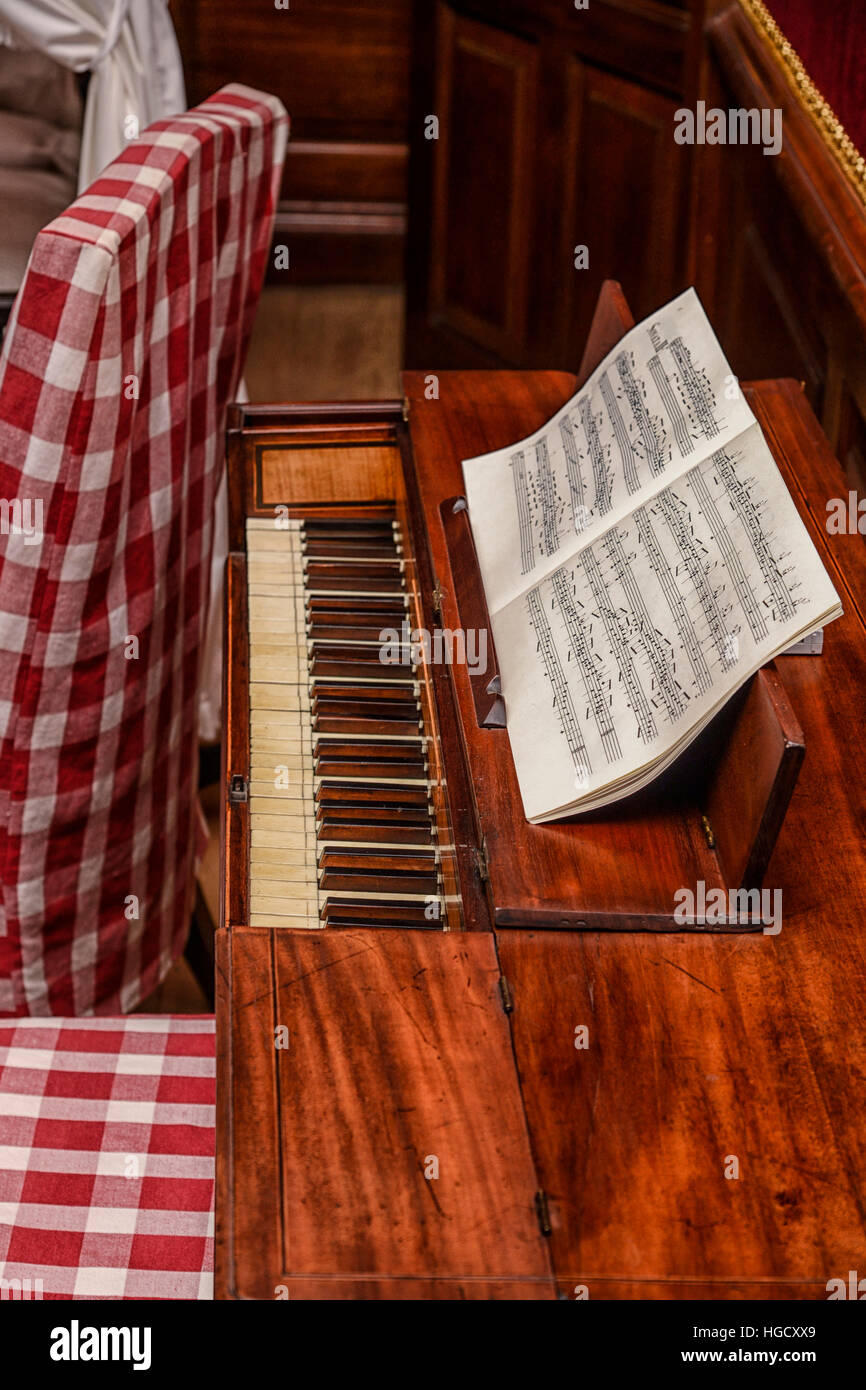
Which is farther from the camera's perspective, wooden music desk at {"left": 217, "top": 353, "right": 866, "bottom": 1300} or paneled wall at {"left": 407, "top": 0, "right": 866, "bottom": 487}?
paneled wall at {"left": 407, "top": 0, "right": 866, "bottom": 487}

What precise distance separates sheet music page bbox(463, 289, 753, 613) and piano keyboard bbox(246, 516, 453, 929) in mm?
187

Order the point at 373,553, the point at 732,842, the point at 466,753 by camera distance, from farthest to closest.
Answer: the point at 373,553 → the point at 466,753 → the point at 732,842

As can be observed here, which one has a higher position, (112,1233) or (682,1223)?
(112,1233)

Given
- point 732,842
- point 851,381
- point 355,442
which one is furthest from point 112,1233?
point 851,381

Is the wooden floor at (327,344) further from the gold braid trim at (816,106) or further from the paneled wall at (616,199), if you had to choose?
the gold braid trim at (816,106)

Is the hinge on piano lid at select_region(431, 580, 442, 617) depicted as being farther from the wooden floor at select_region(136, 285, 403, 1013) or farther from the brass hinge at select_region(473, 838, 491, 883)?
the wooden floor at select_region(136, 285, 403, 1013)

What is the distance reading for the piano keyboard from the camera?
130 cm

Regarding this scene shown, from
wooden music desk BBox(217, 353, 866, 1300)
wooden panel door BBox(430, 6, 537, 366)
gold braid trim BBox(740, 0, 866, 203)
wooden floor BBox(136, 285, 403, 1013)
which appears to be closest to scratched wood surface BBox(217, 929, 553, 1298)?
wooden music desk BBox(217, 353, 866, 1300)

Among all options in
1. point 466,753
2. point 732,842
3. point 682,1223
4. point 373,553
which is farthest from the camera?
point 373,553

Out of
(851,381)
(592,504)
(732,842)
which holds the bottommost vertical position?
(732,842)

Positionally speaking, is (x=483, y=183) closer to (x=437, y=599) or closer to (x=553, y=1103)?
(x=437, y=599)

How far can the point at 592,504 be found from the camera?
135 centimetres

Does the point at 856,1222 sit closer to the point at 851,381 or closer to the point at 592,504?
the point at 592,504
